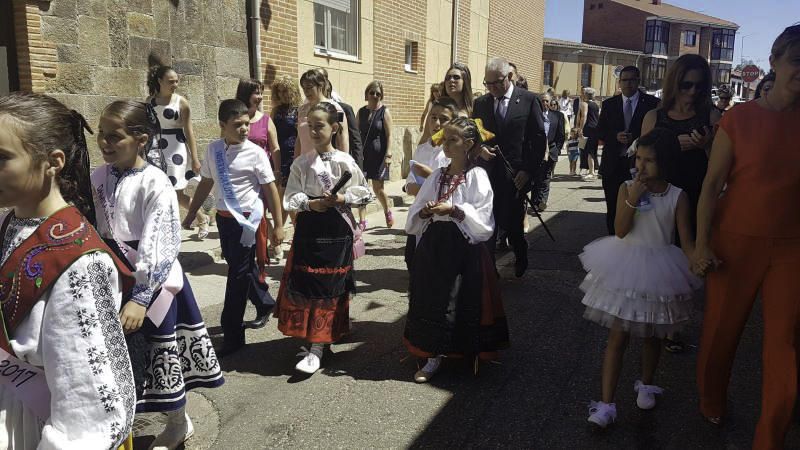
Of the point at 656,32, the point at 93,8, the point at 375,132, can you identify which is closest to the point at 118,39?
the point at 93,8

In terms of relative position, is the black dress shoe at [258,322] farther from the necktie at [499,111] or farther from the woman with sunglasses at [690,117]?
the woman with sunglasses at [690,117]

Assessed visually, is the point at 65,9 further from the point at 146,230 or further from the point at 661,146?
the point at 661,146

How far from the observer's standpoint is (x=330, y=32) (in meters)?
10.6

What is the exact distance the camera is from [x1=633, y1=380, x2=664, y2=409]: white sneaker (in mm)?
3391

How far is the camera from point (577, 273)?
6285mm

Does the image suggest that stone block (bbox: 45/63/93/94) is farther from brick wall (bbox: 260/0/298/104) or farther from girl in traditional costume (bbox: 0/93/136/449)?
girl in traditional costume (bbox: 0/93/136/449)

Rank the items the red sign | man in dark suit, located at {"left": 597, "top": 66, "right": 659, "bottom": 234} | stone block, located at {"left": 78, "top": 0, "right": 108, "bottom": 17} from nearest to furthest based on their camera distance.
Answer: man in dark suit, located at {"left": 597, "top": 66, "right": 659, "bottom": 234}, stone block, located at {"left": 78, "top": 0, "right": 108, "bottom": 17}, the red sign

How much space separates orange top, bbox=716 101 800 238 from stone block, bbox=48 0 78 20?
6322 millimetres

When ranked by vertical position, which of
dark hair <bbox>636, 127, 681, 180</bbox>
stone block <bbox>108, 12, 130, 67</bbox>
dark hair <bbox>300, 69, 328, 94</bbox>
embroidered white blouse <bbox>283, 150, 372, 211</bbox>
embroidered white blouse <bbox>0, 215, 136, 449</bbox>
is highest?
stone block <bbox>108, 12, 130, 67</bbox>

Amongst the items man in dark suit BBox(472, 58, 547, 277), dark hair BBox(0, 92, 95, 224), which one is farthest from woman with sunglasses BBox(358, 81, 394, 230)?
dark hair BBox(0, 92, 95, 224)

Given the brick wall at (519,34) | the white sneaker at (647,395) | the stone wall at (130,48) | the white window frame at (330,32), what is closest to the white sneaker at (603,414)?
the white sneaker at (647,395)

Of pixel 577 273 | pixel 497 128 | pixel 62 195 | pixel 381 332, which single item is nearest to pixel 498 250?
pixel 577 273

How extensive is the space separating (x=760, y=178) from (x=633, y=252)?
0.69 m

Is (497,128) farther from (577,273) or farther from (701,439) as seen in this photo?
(701,439)
